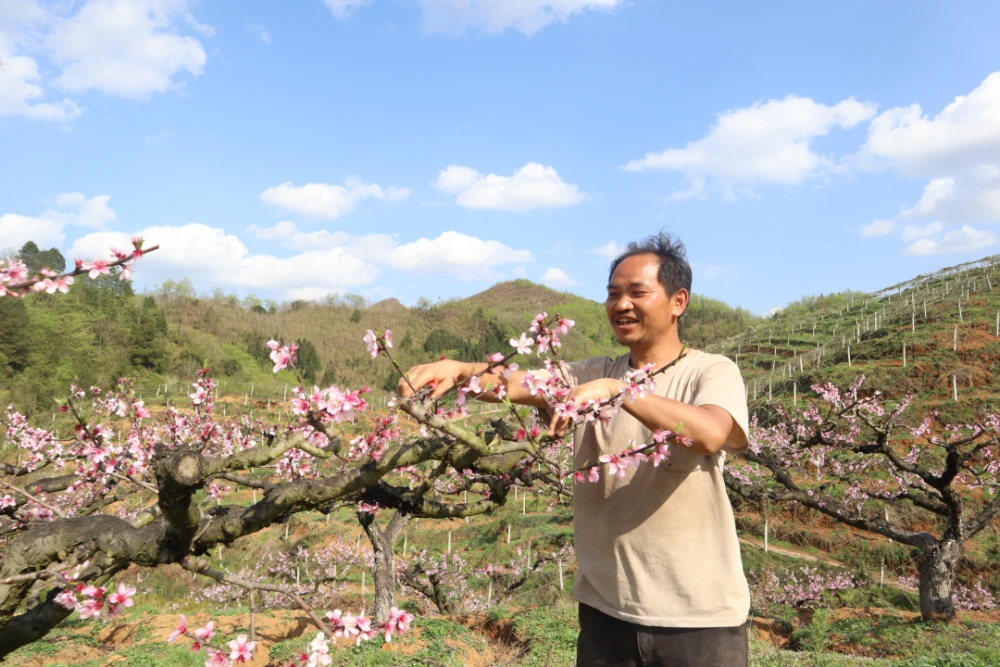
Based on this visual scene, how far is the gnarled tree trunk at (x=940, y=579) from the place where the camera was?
27.7ft

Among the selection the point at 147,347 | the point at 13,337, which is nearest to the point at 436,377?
the point at 13,337

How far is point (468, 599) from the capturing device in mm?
12375

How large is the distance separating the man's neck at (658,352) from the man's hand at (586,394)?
1.28 feet

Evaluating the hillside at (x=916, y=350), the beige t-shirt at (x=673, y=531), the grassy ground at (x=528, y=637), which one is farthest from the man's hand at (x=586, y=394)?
the hillside at (x=916, y=350)

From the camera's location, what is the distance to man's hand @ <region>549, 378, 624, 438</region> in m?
1.76

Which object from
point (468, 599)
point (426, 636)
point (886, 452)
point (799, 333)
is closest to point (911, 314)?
point (799, 333)

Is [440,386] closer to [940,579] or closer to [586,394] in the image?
[586,394]

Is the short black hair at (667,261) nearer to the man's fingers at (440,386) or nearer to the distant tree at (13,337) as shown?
the man's fingers at (440,386)

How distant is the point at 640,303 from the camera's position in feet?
6.96

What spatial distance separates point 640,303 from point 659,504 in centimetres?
74

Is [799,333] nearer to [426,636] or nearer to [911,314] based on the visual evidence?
[911,314]

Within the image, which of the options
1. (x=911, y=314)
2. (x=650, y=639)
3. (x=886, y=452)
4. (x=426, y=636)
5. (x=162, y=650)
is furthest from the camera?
(x=911, y=314)

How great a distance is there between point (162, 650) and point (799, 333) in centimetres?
4741

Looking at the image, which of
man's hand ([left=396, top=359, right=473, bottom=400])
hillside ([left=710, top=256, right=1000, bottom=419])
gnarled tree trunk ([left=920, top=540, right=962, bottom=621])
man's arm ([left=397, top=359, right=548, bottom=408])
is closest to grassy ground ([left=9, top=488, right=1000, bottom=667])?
→ gnarled tree trunk ([left=920, top=540, right=962, bottom=621])
